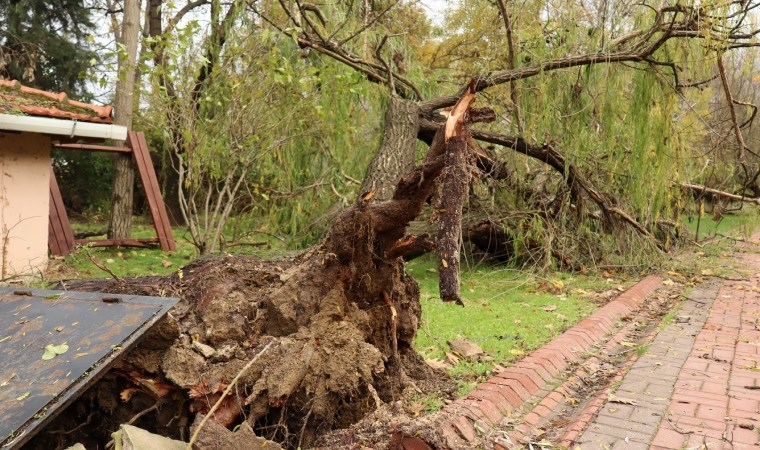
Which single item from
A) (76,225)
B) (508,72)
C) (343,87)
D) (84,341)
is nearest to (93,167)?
(76,225)

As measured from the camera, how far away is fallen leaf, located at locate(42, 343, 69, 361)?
3.15 metres

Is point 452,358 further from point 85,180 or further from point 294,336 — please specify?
point 85,180

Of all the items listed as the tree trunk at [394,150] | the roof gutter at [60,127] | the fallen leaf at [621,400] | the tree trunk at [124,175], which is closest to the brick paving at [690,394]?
the fallen leaf at [621,400]

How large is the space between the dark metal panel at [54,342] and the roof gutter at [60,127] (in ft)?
13.1

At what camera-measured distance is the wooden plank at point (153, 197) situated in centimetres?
1164

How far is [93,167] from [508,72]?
14.0 m

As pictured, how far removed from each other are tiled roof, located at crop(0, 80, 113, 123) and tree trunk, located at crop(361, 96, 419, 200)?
11.4 ft

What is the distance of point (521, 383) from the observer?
4.80 m

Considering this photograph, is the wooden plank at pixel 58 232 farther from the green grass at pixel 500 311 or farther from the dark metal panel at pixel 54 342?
the dark metal panel at pixel 54 342

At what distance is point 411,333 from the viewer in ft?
15.6

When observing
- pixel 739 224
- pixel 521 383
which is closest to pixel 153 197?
pixel 521 383

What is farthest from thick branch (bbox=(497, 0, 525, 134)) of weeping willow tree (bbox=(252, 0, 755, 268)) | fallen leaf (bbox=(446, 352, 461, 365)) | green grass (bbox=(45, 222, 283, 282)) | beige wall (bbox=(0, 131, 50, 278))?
beige wall (bbox=(0, 131, 50, 278))

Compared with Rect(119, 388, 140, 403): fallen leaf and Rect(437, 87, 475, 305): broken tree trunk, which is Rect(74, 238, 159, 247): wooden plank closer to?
Rect(119, 388, 140, 403): fallen leaf

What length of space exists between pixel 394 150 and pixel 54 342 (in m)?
6.22
